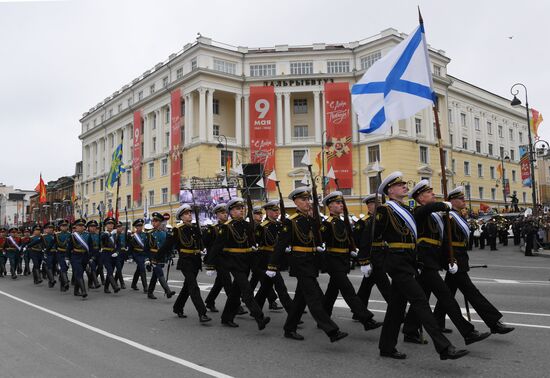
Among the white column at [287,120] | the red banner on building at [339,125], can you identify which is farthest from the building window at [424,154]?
the white column at [287,120]

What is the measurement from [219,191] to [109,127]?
40.4 meters

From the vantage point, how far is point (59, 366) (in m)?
6.00

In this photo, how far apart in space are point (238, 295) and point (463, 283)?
3548mm

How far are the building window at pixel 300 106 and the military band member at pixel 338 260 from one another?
4768cm

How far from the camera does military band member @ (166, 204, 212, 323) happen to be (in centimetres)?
920

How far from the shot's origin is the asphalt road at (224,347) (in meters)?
5.48

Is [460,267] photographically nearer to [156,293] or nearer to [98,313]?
[98,313]

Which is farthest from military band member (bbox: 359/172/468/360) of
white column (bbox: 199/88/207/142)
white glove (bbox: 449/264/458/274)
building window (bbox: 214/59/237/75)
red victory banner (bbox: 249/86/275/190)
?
building window (bbox: 214/59/237/75)

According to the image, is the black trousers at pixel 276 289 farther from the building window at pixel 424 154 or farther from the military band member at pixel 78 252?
the building window at pixel 424 154

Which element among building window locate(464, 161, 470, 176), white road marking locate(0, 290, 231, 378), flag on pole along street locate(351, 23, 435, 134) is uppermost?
building window locate(464, 161, 470, 176)

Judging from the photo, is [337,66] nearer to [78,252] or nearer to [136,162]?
[136,162]

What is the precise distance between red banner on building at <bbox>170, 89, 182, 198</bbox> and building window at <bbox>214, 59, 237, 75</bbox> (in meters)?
4.82

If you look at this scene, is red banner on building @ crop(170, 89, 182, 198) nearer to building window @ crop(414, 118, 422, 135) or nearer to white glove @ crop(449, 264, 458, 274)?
building window @ crop(414, 118, 422, 135)

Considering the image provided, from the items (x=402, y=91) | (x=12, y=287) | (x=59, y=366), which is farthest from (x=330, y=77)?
(x=59, y=366)
